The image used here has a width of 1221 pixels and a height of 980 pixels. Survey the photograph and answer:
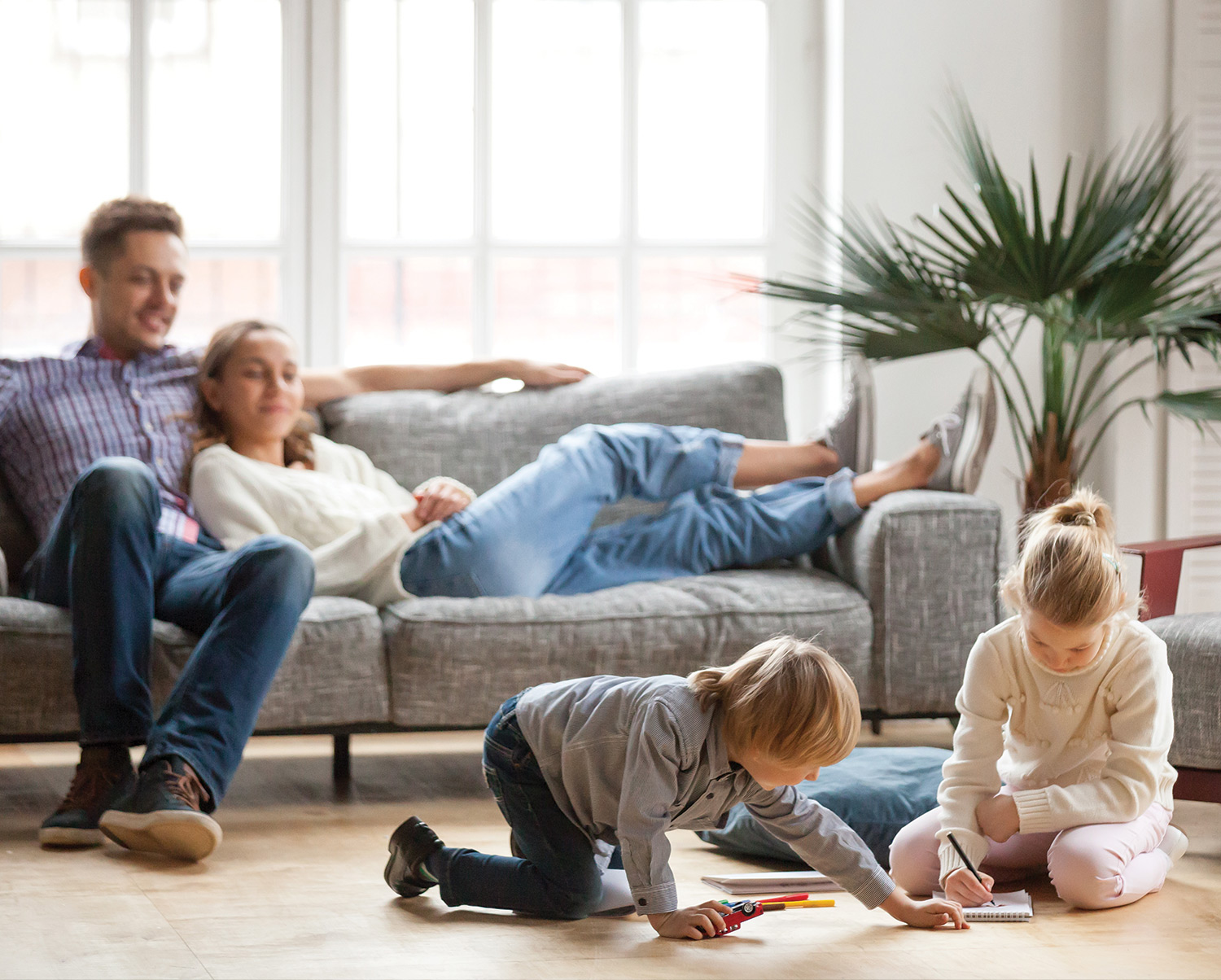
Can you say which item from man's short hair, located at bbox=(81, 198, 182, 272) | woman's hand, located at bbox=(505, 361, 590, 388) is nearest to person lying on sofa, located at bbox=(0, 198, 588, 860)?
man's short hair, located at bbox=(81, 198, 182, 272)

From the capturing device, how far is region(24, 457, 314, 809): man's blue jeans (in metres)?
2.03

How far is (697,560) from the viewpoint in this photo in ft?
8.89

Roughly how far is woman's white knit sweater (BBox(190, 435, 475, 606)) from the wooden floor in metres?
0.44

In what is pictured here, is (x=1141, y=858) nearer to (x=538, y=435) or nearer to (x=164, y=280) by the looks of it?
(x=538, y=435)

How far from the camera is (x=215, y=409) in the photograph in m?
2.71

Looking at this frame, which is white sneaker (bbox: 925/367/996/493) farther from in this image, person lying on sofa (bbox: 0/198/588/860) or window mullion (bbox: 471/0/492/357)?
window mullion (bbox: 471/0/492/357)

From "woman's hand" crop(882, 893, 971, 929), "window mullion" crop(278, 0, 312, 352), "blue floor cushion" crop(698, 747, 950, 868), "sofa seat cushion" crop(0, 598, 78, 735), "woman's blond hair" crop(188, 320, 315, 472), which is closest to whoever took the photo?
"woman's hand" crop(882, 893, 971, 929)

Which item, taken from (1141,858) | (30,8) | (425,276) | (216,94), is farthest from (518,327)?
(1141,858)

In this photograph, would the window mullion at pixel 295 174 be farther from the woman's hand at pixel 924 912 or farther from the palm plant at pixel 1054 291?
the woman's hand at pixel 924 912

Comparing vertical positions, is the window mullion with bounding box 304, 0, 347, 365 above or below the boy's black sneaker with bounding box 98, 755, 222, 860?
above

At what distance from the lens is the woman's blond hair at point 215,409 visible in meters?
2.69

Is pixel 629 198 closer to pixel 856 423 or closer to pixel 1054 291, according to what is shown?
pixel 856 423

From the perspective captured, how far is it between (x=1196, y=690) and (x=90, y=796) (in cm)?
160

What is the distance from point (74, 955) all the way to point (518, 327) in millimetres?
2387
